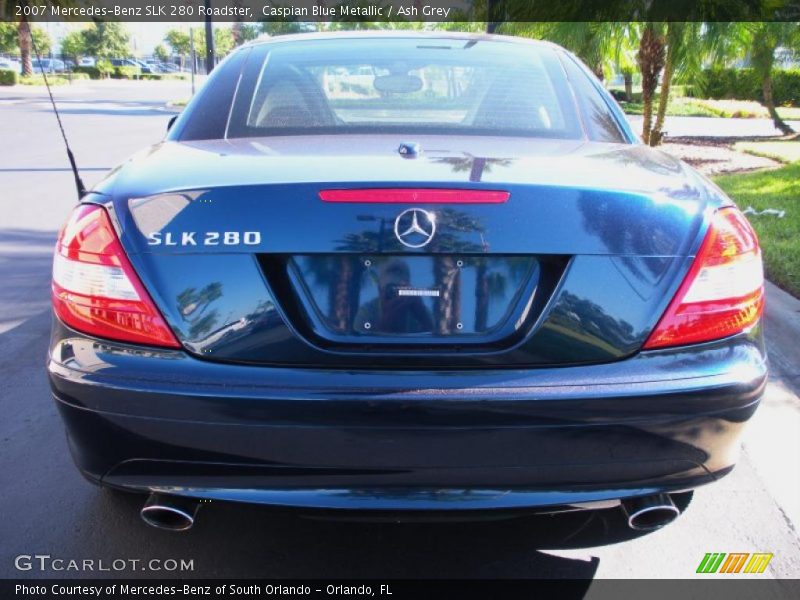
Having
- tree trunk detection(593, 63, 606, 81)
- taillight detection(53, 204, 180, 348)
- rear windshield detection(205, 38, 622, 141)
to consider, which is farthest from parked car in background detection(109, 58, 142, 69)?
taillight detection(53, 204, 180, 348)

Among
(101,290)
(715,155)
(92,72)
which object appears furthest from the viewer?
(92,72)

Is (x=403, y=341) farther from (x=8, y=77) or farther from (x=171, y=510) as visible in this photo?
(x=8, y=77)

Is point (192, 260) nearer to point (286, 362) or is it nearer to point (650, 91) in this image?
point (286, 362)

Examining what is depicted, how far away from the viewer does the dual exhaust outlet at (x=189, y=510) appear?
2.10 metres

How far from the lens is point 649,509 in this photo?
6.93ft

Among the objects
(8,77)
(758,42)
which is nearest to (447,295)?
(758,42)

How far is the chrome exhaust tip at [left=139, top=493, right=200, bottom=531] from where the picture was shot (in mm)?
2096

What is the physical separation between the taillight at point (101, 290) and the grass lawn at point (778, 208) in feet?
15.5

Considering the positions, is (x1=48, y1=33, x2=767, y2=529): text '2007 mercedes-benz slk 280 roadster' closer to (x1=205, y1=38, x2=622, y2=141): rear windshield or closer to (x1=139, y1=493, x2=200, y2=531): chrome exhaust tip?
(x1=139, y1=493, x2=200, y2=531): chrome exhaust tip

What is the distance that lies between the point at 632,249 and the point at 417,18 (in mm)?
27870

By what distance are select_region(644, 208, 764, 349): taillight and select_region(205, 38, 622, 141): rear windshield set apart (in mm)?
728

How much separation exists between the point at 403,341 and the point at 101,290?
80 centimetres

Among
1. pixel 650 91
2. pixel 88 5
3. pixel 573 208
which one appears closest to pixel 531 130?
pixel 573 208

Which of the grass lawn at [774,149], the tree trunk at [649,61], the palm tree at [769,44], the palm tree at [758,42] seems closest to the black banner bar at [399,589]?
the tree trunk at [649,61]
